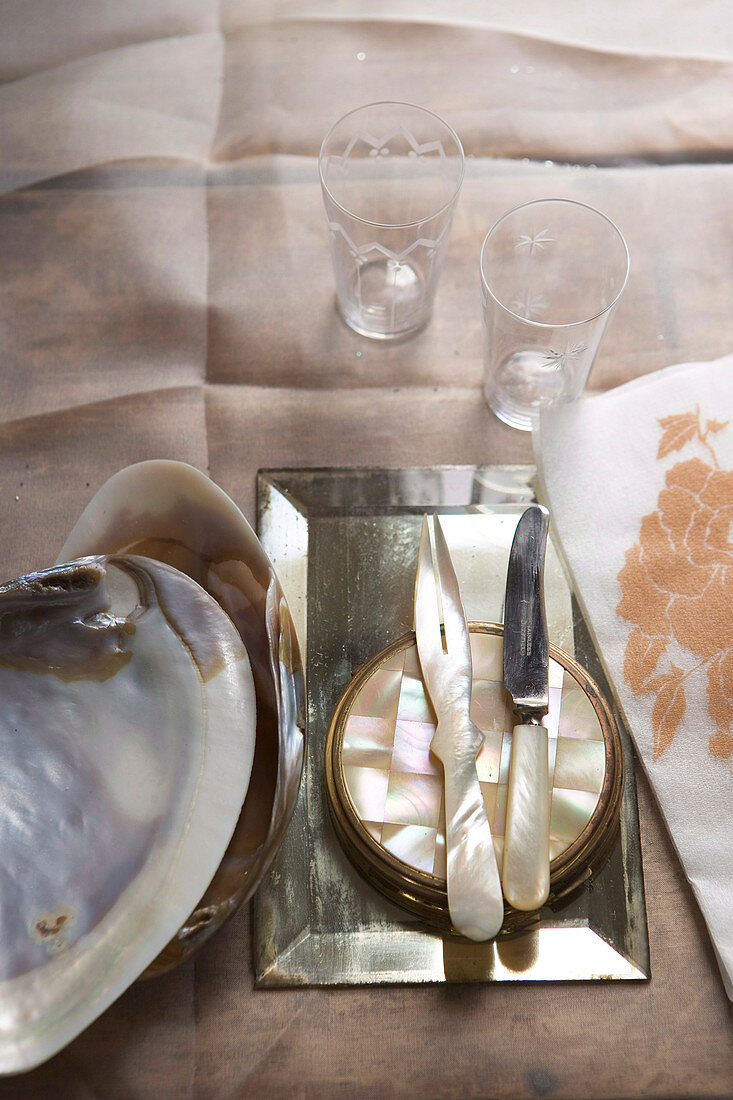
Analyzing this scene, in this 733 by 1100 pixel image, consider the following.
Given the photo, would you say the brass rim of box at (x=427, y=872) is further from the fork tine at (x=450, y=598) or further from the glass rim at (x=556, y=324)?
the glass rim at (x=556, y=324)

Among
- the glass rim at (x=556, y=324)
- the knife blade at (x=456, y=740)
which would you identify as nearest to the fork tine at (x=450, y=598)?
the knife blade at (x=456, y=740)

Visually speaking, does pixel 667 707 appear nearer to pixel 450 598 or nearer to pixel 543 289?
pixel 450 598

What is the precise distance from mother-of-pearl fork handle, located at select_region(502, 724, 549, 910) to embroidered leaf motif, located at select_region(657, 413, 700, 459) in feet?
0.56

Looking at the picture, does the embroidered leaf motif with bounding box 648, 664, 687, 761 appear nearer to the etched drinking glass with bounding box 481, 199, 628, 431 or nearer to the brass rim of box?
the brass rim of box

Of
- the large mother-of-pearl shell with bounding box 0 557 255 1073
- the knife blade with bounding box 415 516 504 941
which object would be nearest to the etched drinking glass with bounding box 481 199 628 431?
the knife blade with bounding box 415 516 504 941

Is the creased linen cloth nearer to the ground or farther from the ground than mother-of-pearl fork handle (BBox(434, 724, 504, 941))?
farther from the ground

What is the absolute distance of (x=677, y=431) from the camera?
1.45 ft

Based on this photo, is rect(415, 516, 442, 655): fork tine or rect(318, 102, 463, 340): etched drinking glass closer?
rect(415, 516, 442, 655): fork tine

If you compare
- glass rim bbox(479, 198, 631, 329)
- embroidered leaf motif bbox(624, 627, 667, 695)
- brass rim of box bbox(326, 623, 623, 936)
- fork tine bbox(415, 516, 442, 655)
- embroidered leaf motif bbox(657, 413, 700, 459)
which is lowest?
brass rim of box bbox(326, 623, 623, 936)

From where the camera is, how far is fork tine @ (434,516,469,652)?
368 millimetres

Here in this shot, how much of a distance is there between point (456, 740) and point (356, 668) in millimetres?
66

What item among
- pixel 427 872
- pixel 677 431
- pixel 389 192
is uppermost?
pixel 389 192

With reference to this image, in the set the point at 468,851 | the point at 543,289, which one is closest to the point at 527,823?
the point at 468,851

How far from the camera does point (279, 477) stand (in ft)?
1.44
